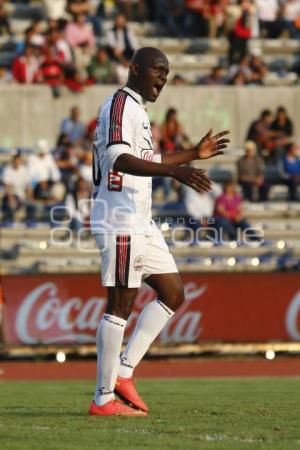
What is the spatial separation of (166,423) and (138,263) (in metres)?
1.06

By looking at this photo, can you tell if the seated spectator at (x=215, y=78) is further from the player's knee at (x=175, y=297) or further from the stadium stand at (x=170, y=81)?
the player's knee at (x=175, y=297)

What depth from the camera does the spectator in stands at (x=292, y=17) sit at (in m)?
26.5

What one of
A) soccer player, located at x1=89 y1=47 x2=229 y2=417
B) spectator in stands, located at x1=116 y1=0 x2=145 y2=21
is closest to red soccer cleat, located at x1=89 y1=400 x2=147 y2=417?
soccer player, located at x1=89 y1=47 x2=229 y2=417

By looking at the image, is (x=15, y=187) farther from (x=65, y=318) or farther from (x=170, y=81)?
(x=170, y=81)

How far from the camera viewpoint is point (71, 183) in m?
21.6

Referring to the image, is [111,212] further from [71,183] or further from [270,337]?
[71,183]

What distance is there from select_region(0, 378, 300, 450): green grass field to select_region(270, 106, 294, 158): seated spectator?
11.7 metres

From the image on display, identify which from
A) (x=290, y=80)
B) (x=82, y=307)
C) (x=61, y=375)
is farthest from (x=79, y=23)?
(x=61, y=375)

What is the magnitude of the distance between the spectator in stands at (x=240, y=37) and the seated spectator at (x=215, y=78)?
38cm

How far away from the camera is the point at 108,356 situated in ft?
27.7

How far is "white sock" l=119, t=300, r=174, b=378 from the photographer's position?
875cm

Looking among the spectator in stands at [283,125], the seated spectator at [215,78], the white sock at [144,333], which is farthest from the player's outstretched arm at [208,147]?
the seated spectator at [215,78]

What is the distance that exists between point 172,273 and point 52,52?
15.2 m

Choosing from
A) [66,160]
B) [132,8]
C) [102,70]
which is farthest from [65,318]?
[132,8]
